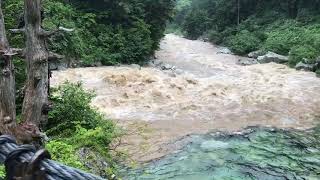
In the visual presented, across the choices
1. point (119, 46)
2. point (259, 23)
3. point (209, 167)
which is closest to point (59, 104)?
point (209, 167)

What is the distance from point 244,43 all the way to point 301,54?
24.3 ft

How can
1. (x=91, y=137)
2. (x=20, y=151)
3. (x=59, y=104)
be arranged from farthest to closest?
(x=59, y=104)
(x=91, y=137)
(x=20, y=151)

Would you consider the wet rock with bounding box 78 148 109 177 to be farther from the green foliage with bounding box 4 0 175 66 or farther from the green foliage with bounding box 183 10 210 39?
the green foliage with bounding box 183 10 210 39

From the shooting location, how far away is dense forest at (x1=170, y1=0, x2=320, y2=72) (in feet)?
76.1

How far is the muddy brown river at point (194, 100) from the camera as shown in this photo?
10.8 meters

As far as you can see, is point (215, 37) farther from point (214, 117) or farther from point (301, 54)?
point (214, 117)

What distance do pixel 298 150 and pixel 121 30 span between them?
14.8m

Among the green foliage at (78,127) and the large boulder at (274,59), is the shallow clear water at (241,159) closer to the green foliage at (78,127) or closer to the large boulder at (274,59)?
the green foliage at (78,127)

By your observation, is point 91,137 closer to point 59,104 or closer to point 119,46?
point 59,104

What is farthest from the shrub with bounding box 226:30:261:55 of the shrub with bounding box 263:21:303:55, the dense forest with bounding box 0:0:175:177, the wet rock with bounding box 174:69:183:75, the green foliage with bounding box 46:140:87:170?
the green foliage with bounding box 46:140:87:170

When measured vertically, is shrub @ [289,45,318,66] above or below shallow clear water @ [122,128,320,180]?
above

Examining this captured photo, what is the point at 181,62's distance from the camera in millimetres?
22781

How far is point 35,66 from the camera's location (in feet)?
19.3

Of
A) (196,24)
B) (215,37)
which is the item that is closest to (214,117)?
(215,37)
